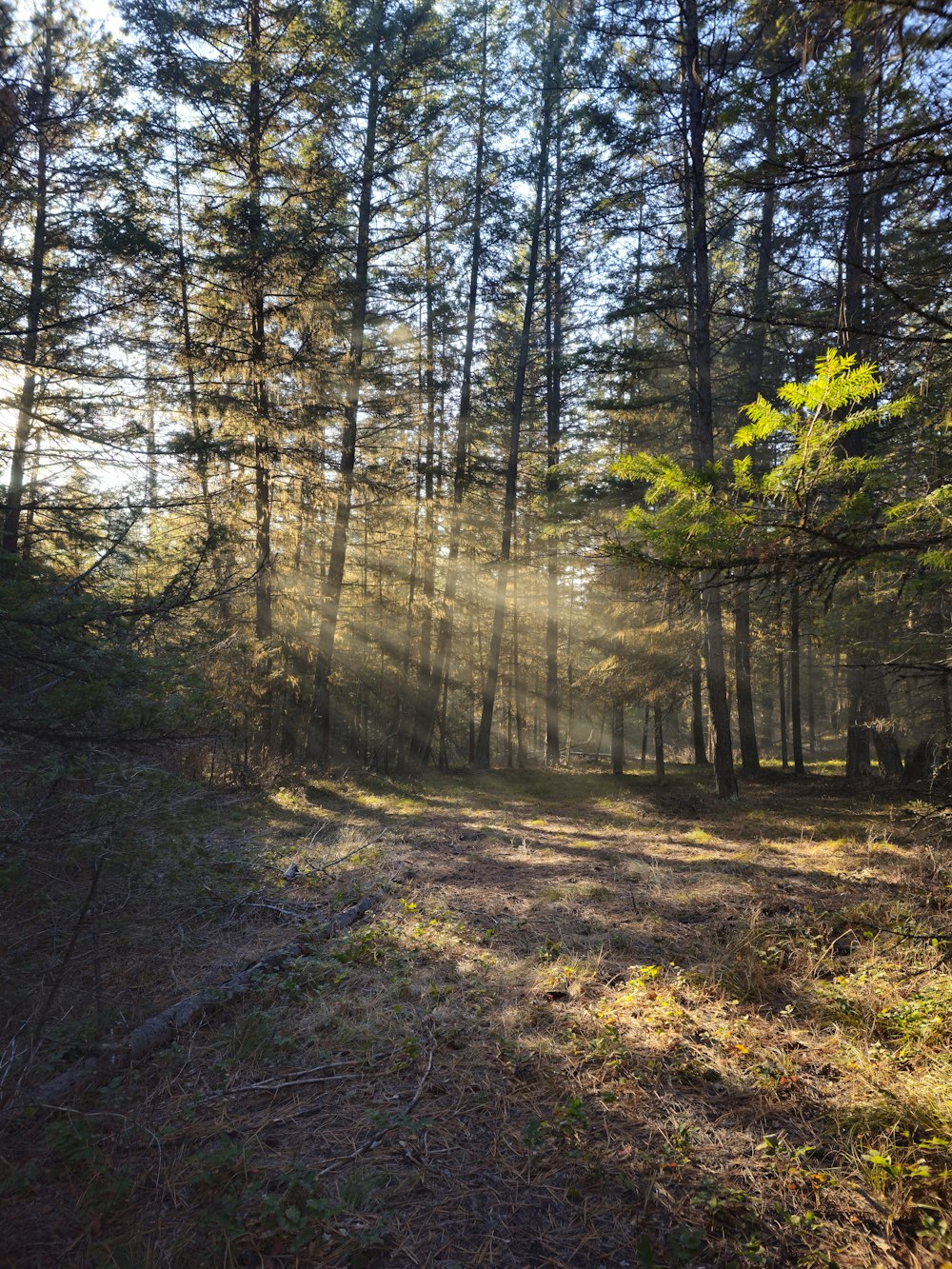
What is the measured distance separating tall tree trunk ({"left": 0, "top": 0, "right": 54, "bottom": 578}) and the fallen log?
4.85m

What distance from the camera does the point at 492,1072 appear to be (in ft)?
10.8

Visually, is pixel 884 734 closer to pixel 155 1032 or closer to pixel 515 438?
pixel 515 438

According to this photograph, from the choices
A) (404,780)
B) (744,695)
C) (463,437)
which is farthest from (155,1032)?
(463,437)

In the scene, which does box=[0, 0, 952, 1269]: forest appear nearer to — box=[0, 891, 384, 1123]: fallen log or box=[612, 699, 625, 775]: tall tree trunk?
box=[0, 891, 384, 1123]: fallen log

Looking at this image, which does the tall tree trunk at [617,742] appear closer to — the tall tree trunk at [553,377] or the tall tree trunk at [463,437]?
the tall tree trunk at [553,377]

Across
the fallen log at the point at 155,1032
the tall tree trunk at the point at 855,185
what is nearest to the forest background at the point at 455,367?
the tall tree trunk at the point at 855,185

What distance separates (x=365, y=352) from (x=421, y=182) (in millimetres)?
5408

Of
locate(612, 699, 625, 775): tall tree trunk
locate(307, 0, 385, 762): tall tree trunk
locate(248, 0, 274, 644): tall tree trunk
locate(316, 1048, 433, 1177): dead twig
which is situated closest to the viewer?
locate(316, 1048, 433, 1177): dead twig

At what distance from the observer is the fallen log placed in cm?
305

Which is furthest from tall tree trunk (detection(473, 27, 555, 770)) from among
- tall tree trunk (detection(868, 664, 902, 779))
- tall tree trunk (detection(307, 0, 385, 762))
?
tall tree trunk (detection(868, 664, 902, 779))

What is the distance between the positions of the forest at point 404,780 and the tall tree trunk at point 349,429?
133 millimetres

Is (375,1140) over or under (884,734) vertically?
under

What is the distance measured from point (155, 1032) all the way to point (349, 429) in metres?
11.8

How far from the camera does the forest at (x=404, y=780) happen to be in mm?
2615
